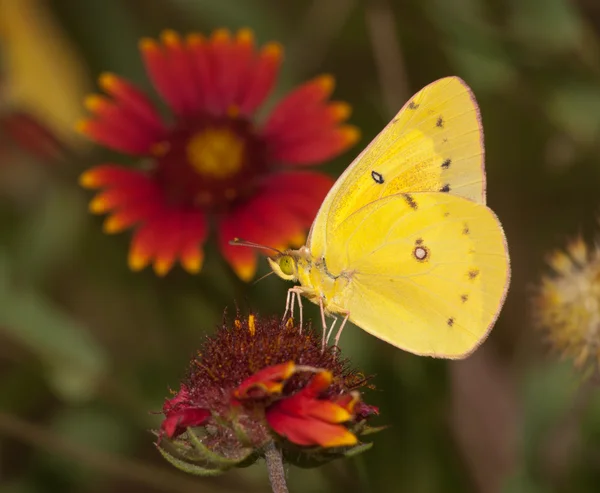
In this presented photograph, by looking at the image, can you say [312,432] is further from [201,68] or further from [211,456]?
[201,68]

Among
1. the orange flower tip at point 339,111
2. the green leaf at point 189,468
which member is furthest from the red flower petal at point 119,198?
the green leaf at point 189,468

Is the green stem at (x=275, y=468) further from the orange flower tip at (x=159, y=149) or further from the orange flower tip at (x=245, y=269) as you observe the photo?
the orange flower tip at (x=159, y=149)

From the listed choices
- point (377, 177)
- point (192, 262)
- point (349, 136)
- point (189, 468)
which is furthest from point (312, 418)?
point (349, 136)

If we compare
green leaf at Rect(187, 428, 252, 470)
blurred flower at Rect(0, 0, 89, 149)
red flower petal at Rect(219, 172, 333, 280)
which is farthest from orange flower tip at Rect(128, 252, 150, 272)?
blurred flower at Rect(0, 0, 89, 149)

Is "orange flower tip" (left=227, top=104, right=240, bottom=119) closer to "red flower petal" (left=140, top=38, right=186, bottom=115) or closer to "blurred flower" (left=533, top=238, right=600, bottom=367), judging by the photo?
"red flower petal" (left=140, top=38, right=186, bottom=115)

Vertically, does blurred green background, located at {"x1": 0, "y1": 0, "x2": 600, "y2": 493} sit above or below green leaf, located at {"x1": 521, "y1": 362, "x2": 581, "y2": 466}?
above
